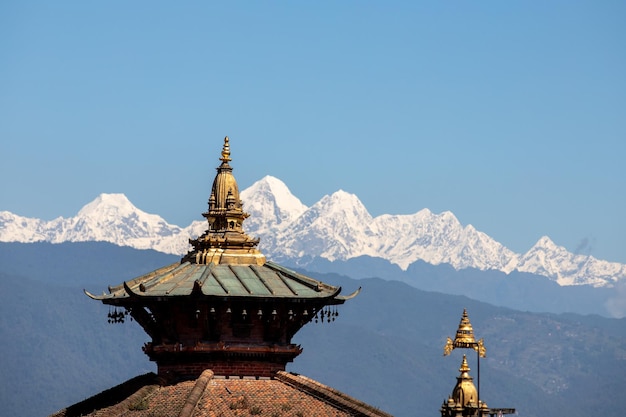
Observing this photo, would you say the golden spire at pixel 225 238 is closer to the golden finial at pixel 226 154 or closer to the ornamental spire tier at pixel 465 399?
the golden finial at pixel 226 154

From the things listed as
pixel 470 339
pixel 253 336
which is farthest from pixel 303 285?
pixel 470 339

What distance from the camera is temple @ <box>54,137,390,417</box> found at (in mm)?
36406

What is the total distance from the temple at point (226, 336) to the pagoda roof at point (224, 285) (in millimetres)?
20

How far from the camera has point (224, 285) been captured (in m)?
36.7

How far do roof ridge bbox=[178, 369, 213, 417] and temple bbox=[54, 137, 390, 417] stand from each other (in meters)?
0.03

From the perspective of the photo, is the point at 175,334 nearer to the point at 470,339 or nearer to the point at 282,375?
the point at 282,375

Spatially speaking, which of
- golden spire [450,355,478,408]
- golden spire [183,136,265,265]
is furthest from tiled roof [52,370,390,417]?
golden spire [183,136,265,265]

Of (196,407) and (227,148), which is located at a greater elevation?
(227,148)

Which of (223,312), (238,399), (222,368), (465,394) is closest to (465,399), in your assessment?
(465,394)

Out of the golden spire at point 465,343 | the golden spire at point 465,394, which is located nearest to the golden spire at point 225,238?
the golden spire at point 465,343

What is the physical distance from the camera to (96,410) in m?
38.5

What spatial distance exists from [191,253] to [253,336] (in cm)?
270

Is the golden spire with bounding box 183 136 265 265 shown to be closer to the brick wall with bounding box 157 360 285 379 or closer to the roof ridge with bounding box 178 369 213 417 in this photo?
the brick wall with bounding box 157 360 285 379

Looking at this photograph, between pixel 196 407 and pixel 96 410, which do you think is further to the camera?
pixel 96 410
